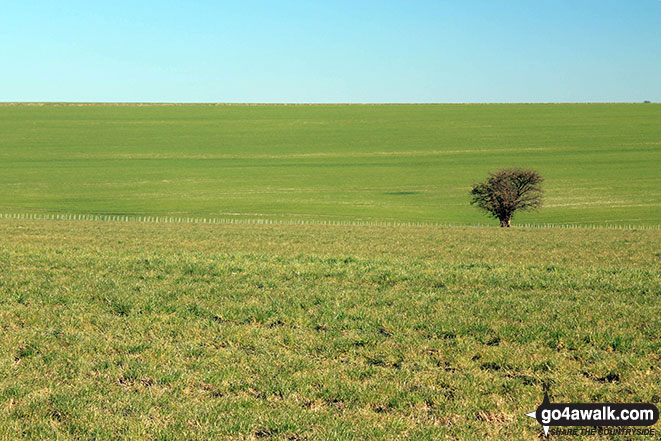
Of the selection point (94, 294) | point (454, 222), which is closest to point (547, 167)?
point (454, 222)

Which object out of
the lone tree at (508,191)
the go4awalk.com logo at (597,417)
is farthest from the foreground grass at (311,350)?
the lone tree at (508,191)

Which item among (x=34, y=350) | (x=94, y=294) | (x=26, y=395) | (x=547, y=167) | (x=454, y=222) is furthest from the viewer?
(x=547, y=167)

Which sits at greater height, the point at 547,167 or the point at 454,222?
the point at 547,167

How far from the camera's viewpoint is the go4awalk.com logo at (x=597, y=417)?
6.71 m

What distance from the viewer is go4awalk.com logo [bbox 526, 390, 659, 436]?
6711mm

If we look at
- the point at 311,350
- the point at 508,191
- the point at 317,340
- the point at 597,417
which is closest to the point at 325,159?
the point at 508,191

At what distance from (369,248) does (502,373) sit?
18626 millimetres

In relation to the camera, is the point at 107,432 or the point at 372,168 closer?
the point at 107,432

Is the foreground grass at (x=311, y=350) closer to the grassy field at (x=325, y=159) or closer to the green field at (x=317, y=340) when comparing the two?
the green field at (x=317, y=340)

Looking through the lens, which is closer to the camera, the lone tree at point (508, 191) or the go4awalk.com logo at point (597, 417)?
the go4awalk.com logo at point (597, 417)

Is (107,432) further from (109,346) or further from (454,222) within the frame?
(454,222)

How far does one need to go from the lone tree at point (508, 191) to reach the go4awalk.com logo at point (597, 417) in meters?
55.4

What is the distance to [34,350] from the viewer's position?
9.27 meters

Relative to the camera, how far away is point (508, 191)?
201 ft
